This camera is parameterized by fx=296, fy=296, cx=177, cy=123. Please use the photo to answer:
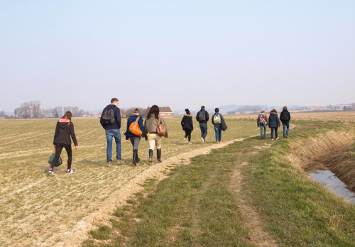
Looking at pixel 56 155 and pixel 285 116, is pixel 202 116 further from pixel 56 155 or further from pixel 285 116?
pixel 56 155

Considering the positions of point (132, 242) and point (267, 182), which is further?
point (267, 182)

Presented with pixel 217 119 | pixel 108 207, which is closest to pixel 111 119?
pixel 108 207

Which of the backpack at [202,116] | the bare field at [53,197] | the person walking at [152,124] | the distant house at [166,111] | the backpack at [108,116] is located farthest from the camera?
the distant house at [166,111]

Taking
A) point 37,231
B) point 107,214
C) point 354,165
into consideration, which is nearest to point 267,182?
point 107,214

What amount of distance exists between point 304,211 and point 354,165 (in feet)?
26.7

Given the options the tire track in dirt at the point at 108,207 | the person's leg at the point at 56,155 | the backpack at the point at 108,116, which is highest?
the backpack at the point at 108,116

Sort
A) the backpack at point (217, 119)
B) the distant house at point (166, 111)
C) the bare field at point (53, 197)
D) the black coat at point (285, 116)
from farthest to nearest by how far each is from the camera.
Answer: the distant house at point (166, 111), the black coat at point (285, 116), the backpack at point (217, 119), the bare field at point (53, 197)

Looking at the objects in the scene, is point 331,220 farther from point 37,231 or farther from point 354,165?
point 354,165

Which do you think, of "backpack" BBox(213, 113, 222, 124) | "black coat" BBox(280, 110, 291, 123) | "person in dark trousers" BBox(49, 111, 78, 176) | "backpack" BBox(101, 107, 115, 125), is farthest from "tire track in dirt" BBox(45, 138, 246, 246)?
"black coat" BBox(280, 110, 291, 123)

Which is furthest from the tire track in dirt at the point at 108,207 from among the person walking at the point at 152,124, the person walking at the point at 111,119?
the person walking at the point at 111,119

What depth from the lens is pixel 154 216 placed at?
221 inches

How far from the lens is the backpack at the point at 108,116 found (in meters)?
9.70

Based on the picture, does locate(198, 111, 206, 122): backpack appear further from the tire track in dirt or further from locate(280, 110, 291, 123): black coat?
the tire track in dirt

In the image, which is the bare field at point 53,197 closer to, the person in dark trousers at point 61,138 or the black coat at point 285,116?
the person in dark trousers at point 61,138
